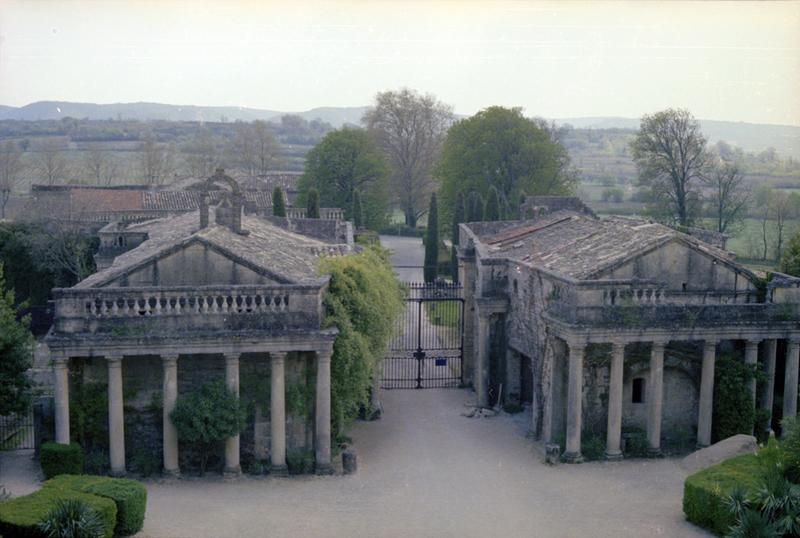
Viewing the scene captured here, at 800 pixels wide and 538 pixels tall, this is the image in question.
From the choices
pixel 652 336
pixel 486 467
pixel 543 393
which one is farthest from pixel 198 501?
pixel 652 336

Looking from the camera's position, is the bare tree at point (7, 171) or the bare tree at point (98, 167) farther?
the bare tree at point (98, 167)

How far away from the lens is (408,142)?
8944 centimetres

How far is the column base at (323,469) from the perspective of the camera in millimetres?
23891

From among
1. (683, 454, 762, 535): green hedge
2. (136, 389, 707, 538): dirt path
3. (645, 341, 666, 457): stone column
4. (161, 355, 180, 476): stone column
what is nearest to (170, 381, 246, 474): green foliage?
(161, 355, 180, 476): stone column

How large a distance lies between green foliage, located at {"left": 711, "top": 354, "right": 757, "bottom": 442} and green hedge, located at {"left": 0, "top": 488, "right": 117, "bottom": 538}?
56.6 ft

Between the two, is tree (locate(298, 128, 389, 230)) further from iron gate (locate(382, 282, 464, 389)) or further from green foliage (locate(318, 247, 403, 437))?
green foliage (locate(318, 247, 403, 437))

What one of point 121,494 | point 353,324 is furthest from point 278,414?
point 121,494

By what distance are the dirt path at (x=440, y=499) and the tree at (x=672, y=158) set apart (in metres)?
33.7

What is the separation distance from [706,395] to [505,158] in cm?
4285

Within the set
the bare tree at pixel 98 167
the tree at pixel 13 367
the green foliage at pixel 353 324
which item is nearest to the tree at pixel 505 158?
the green foliage at pixel 353 324

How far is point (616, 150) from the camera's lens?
532ft

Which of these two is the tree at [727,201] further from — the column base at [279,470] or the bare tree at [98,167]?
the bare tree at [98,167]

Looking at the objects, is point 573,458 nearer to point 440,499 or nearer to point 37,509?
point 440,499

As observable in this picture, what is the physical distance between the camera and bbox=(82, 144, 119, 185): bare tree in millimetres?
96331
